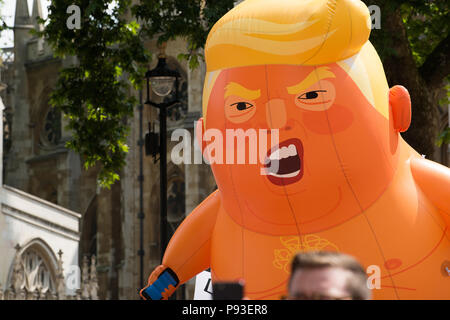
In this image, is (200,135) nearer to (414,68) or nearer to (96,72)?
(414,68)

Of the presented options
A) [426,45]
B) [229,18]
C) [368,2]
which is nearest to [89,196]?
[426,45]

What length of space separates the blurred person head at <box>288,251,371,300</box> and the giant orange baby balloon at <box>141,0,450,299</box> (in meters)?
3.37

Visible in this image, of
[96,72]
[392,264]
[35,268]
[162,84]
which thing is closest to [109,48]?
[96,72]

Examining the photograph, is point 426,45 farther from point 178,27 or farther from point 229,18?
point 229,18

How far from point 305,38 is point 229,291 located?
364cm

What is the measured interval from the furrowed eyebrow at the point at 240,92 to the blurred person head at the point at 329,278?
347 centimetres

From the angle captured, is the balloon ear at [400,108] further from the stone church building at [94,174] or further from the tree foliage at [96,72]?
the stone church building at [94,174]

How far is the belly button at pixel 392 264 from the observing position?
6.53 meters

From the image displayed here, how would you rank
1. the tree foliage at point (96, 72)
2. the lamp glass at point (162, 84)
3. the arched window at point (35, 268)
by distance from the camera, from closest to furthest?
the lamp glass at point (162, 84) → the tree foliage at point (96, 72) → the arched window at point (35, 268)

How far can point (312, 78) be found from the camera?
6555 mm

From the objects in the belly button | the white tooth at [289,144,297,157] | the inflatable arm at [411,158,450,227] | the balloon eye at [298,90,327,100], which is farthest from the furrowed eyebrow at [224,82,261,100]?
the belly button

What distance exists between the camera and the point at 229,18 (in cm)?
695

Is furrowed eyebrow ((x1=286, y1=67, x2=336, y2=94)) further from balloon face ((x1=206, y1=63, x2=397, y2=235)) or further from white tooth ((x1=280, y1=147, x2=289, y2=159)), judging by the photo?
white tooth ((x1=280, y1=147, x2=289, y2=159))

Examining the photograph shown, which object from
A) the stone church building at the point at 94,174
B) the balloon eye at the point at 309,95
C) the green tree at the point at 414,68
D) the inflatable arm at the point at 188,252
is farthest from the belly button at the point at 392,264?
the stone church building at the point at 94,174
